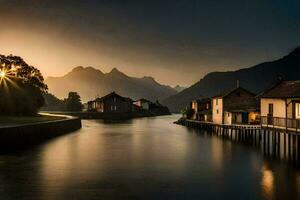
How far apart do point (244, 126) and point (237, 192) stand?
132ft

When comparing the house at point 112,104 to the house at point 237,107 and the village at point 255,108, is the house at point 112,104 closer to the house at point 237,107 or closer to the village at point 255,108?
the village at point 255,108

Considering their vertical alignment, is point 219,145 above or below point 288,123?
below

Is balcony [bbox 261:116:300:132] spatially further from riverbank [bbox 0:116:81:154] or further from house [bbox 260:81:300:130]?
riverbank [bbox 0:116:81:154]

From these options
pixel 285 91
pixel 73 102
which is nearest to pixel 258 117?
pixel 285 91

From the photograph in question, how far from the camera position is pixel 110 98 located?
604ft

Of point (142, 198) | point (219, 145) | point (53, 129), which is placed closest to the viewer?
point (142, 198)

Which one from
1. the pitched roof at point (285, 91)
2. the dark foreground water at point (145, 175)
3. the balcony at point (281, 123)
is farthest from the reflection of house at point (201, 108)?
the balcony at point (281, 123)

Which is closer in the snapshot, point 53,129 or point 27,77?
point 53,129

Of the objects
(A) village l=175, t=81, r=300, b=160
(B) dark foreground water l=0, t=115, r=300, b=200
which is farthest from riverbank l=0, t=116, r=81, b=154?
Answer: (A) village l=175, t=81, r=300, b=160

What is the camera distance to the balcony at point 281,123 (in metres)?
42.3

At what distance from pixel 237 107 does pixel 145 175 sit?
4763cm

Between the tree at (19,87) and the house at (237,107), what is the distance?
141ft

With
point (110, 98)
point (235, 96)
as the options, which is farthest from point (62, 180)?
point (110, 98)

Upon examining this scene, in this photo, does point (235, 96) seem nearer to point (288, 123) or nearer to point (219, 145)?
point (219, 145)
